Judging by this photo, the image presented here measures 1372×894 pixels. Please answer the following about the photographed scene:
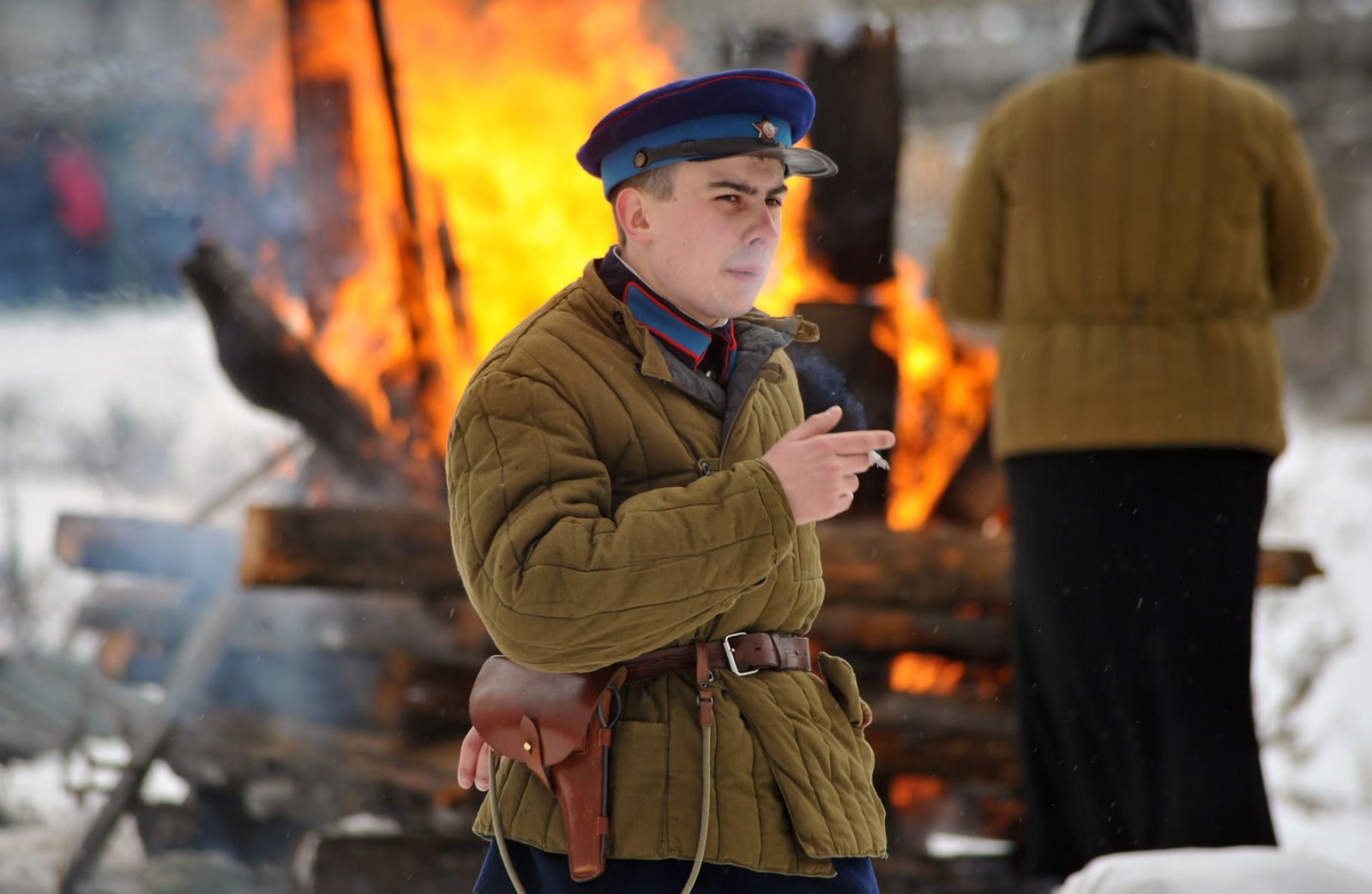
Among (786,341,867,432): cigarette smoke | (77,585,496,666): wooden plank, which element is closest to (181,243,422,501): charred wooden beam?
(77,585,496,666): wooden plank

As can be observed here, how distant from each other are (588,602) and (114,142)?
4485 millimetres

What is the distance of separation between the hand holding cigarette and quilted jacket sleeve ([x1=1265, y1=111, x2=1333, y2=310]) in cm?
227

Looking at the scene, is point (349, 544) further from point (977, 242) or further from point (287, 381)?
point (977, 242)

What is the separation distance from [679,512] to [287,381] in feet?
10.2

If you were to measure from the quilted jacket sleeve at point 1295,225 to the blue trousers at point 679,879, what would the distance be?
231 cm

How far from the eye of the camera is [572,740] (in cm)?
152

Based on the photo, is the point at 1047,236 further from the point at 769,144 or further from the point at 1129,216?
the point at 769,144

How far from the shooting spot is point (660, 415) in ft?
5.06

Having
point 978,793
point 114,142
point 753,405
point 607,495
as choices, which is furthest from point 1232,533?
point 114,142

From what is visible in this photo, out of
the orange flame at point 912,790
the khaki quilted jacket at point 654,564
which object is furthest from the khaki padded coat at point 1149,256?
the khaki quilted jacket at point 654,564

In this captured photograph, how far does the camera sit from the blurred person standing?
10.6 feet

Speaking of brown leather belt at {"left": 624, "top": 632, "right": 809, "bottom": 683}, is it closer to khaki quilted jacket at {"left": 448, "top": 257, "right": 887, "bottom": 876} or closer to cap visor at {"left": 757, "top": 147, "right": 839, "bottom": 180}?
khaki quilted jacket at {"left": 448, "top": 257, "right": 887, "bottom": 876}


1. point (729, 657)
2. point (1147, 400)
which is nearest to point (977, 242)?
point (1147, 400)

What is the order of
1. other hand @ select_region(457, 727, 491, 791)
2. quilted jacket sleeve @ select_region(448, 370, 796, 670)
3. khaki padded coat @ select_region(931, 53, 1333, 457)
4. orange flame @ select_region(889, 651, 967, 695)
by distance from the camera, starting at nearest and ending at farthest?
quilted jacket sleeve @ select_region(448, 370, 796, 670) → other hand @ select_region(457, 727, 491, 791) → khaki padded coat @ select_region(931, 53, 1333, 457) → orange flame @ select_region(889, 651, 967, 695)
